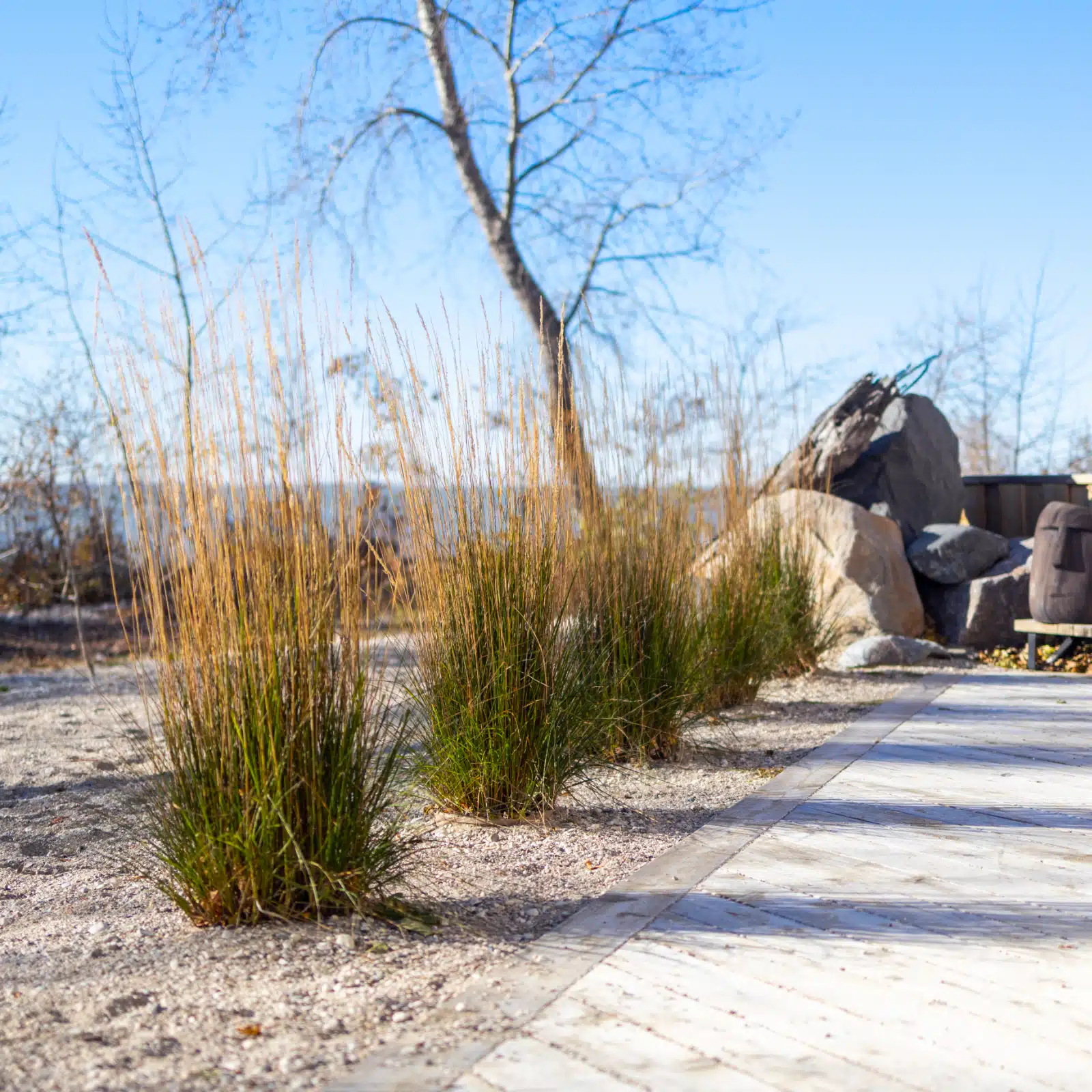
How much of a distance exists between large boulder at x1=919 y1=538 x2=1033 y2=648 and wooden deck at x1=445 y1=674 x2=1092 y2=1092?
347cm

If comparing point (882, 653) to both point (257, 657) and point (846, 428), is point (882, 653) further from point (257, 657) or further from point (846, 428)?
point (257, 657)

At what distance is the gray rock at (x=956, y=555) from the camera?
6.20 m

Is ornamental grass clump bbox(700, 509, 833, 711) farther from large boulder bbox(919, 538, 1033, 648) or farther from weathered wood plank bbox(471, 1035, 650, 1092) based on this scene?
weathered wood plank bbox(471, 1035, 650, 1092)

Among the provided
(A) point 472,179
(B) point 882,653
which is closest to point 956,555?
(B) point 882,653

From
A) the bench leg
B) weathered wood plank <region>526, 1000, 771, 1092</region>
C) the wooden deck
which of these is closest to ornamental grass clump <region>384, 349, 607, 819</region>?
the wooden deck

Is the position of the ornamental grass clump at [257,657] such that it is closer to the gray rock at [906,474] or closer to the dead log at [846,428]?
the dead log at [846,428]

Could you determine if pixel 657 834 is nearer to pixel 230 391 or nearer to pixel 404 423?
pixel 404 423

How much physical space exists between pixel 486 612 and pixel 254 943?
3.14ft

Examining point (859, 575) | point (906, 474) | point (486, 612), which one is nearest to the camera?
point (486, 612)

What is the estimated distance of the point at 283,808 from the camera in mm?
1787

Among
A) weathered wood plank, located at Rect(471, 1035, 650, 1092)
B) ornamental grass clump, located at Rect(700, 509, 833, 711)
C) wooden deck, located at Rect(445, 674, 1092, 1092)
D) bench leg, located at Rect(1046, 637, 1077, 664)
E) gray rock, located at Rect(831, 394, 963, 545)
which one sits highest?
gray rock, located at Rect(831, 394, 963, 545)

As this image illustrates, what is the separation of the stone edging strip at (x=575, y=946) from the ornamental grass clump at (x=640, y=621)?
0.43 m

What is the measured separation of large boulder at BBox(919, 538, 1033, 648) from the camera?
5.98 metres

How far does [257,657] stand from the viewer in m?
1.79
